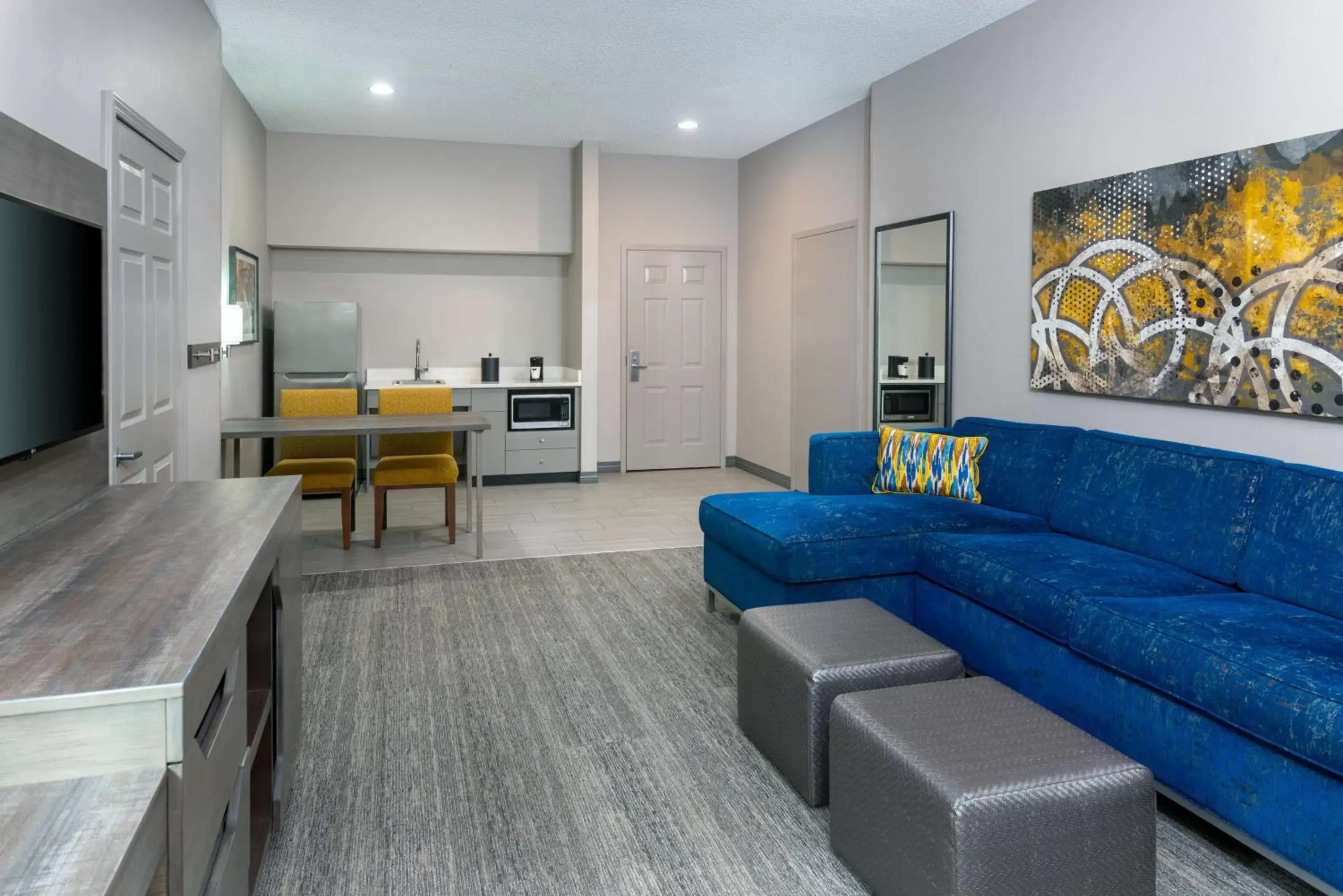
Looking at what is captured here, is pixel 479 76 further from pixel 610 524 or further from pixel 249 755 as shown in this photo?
pixel 249 755

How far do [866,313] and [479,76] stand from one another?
Answer: 108 inches

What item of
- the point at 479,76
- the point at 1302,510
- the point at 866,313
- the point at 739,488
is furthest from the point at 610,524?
the point at 1302,510

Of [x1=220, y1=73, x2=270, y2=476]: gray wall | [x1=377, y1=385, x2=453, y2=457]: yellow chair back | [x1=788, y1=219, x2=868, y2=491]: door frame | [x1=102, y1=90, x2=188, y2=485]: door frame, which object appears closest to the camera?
[x1=102, y1=90, x2=188, y2=485]: door frame

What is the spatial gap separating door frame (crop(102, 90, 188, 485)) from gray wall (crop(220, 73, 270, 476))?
2.73ft

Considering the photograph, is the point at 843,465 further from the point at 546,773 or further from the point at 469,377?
the point at 469,377

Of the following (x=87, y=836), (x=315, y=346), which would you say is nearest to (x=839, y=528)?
(x=87, y=836)

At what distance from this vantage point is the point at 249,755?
1.77 m

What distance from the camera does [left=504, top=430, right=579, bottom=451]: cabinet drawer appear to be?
291 inches

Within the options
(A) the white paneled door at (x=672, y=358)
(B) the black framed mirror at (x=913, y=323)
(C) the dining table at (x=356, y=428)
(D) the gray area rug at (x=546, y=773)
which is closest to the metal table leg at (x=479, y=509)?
(C) the dining table at (x=356, y=428)

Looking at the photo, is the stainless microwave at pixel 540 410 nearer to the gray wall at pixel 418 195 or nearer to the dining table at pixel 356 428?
the gray wall at pixel 418 195

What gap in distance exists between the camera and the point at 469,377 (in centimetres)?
774

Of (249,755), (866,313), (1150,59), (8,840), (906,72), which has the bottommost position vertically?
(249,755)

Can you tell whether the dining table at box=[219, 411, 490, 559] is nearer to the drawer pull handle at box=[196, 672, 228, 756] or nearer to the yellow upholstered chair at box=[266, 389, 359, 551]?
the yellow upholstered chair at box=[266, 389, 359, 551]

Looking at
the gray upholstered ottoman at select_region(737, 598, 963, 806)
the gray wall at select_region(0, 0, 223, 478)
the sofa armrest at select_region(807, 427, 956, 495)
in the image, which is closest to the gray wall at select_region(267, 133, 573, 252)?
the gray wall at select_region(0, 0, 223, 478)
